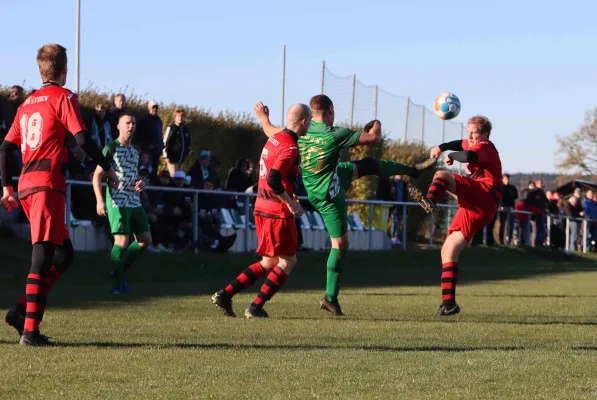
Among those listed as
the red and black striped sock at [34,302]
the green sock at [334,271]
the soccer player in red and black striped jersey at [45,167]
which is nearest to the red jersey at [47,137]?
Result: the soccer player in red and black striped jersey at [45,167]

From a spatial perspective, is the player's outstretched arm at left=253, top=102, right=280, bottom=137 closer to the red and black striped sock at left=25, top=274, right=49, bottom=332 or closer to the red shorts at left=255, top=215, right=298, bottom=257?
the red shorts at left=255, top=215, right=298, bottom=257

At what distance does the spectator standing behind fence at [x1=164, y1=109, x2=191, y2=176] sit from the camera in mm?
20641

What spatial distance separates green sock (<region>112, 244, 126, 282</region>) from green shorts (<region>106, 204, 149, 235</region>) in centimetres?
27

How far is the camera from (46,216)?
770 cm

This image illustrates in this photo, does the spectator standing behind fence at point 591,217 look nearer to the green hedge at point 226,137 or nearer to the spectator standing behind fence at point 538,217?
the spectator standing behind fence at point 538,217

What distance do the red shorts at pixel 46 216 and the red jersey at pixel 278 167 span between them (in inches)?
102

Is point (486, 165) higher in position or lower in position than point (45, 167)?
higher

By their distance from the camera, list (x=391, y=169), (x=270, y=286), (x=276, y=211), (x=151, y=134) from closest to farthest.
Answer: (x=276, y=211)
(x=270, y=286)
(x=391, y=169)
(x=151, y=134)

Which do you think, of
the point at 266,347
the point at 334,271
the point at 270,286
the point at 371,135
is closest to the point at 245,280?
the point at 270,286

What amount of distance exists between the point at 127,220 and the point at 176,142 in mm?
7190

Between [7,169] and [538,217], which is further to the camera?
[538,217]

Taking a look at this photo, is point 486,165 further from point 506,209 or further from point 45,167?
point 506,209

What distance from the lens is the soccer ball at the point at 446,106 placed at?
14062 mm

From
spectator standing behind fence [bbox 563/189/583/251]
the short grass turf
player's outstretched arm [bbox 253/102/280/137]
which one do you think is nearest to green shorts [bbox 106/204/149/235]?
the short grass turf
